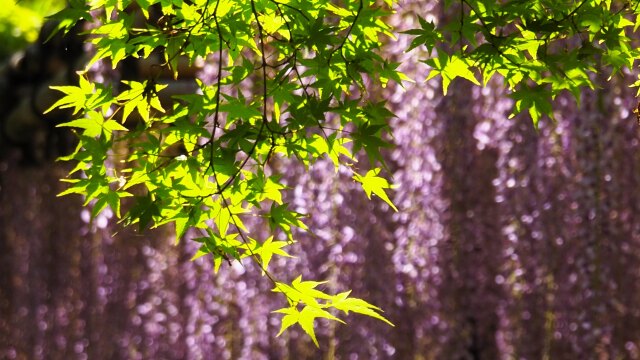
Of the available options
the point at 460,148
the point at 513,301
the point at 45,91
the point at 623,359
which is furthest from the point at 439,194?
the point at 45,91

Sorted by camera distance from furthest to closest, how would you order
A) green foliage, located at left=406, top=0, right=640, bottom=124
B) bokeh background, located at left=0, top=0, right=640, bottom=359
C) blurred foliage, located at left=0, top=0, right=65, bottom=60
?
blurred foliage, located at left=0, top=0, right=65, bottom=60 → bokeh background, located at left=0, top=0, right=640, bottom=359 → green foliage, located at left=406, top=0, right=640, bottom=124

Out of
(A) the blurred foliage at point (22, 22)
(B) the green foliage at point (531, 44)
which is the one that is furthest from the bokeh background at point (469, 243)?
(A) the blurred foliage at point (22, 22)

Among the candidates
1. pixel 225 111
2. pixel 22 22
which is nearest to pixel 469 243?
pixel 225 111

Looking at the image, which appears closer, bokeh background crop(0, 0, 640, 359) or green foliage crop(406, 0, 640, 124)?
green foliage crop(406, 0, 640, 124)

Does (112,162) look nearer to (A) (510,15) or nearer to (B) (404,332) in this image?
(B) (404,332)

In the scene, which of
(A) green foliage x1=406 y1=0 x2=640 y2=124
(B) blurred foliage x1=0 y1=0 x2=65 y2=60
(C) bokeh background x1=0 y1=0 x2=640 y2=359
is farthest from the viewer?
(B) blurred foliage x1=0 y1=0 x2=65 y2=60

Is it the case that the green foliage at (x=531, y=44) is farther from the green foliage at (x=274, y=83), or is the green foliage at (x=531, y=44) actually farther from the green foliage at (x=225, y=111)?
the green foliage at (x=225, y=111)

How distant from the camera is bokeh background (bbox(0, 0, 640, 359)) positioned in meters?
4.77

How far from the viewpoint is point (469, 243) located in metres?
5.25

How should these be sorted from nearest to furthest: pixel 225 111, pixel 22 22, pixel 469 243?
pixel 225 111
pixel 469 243
pixel 22 22

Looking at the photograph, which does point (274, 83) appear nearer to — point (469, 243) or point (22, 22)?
point (469, 243)

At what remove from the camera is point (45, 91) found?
7.95 m

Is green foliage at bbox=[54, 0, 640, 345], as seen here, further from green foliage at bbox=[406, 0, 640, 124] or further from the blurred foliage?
the blurred foliage

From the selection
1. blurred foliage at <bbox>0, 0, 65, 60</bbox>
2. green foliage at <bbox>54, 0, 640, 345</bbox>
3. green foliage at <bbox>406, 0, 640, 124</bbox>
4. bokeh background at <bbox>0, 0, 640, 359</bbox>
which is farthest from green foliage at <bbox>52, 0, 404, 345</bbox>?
blurred foliage at <bbox>0, 0, 65, 60</bbox>
